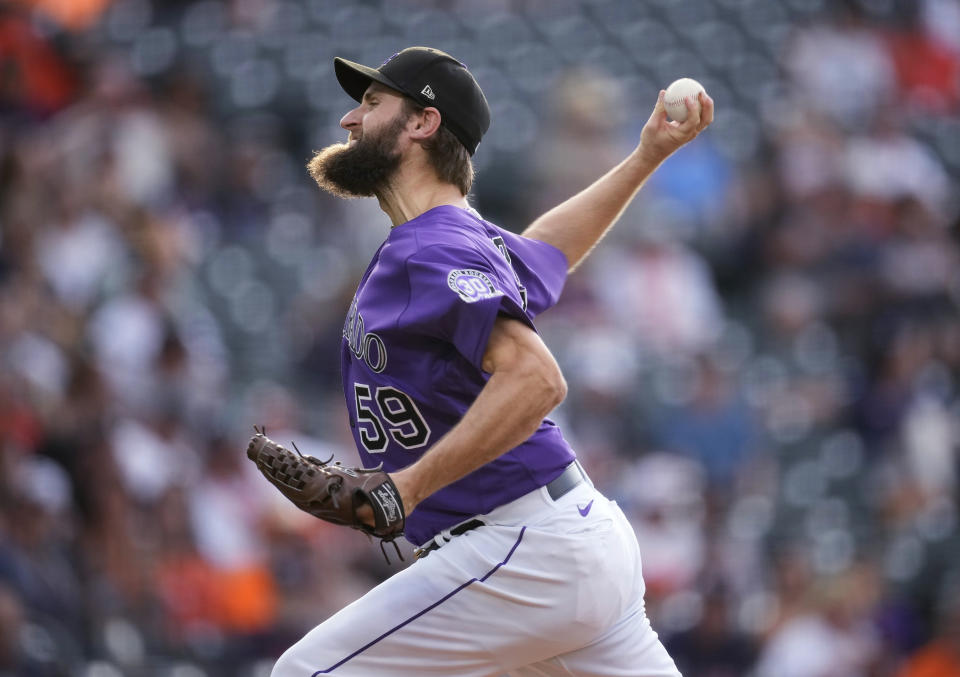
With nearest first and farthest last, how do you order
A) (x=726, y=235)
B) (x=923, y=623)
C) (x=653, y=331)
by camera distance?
1. (x=923, y=623)
2. (x=653, y=331)
3. (x=726, y=235)

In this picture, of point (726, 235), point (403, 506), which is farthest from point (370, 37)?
point (403, 506)

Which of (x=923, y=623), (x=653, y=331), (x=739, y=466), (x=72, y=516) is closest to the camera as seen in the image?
(x=72, y=516)

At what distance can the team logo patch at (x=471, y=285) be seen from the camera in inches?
127

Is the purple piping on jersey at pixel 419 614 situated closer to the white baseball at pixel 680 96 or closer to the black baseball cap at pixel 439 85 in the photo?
Answer: the black baseball cap at pixel 439 85

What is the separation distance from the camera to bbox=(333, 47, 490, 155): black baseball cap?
12.2ft

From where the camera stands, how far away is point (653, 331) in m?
9.69

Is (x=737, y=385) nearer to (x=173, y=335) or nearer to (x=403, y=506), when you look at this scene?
(x=173, y=335)

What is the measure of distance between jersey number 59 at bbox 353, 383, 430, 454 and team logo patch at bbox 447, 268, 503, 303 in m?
0.35

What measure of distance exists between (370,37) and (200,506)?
18.1 feet

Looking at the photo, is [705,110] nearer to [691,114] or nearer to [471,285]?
[691,114]

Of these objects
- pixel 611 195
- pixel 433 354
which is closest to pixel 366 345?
pixel 433 354

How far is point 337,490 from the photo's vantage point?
123 inches

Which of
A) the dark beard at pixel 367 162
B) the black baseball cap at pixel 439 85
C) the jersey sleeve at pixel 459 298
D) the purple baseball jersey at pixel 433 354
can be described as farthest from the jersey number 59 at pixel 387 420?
the black baseball cap at pixel 439 85

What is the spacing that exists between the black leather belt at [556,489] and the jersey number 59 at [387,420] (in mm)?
229
